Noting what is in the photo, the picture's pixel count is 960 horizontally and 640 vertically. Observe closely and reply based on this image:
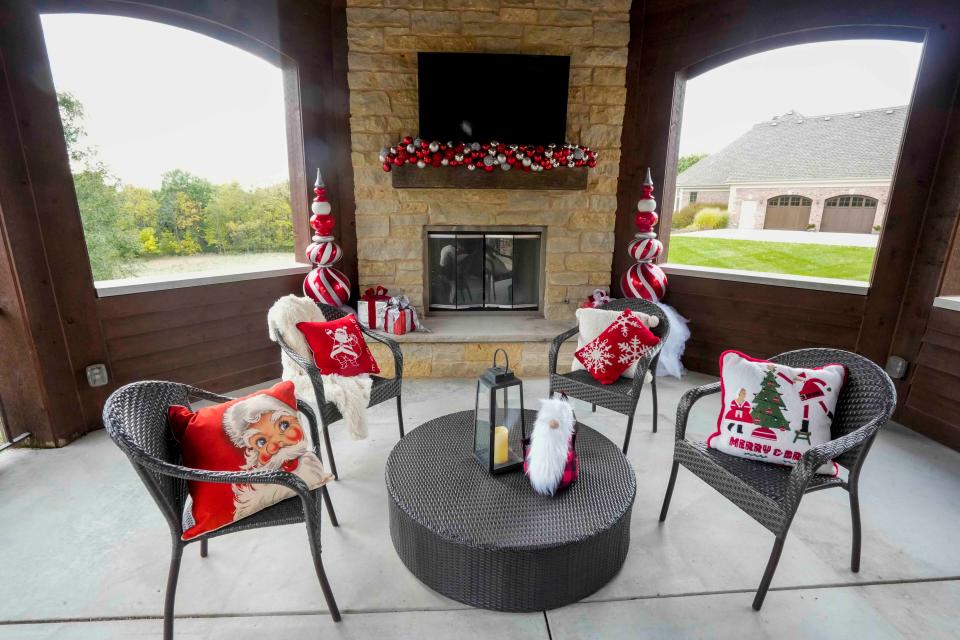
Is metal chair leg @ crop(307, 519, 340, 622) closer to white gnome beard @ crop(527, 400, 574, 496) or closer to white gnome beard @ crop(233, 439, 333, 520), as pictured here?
white gnome beard @ crop(233, 439, 333, 520)

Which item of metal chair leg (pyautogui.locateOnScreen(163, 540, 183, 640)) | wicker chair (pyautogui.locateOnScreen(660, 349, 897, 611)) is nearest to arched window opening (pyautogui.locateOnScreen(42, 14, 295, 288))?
metal chair leg (pyautogui.locateOnScreen(163, 540, 183, 640))

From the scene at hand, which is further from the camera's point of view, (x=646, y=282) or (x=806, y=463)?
(x=646, y=282)

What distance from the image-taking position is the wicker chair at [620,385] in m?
2.42

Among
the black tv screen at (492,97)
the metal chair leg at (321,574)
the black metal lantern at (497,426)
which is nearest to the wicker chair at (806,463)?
the black metal lantern at (497,426)

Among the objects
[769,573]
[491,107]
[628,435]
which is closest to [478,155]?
[491,107]

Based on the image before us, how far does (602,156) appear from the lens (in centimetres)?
353

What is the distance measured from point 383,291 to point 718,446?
2.50 m

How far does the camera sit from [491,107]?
3275 mm

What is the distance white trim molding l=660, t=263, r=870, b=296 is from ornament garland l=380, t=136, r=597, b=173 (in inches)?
46.8

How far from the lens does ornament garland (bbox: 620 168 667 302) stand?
3459mm

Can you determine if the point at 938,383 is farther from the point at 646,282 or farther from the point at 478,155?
the point at 478,155

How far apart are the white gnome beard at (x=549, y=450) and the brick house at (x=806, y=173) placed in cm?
270

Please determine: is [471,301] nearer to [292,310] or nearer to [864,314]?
[292,310]

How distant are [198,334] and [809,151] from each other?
4320 mm
